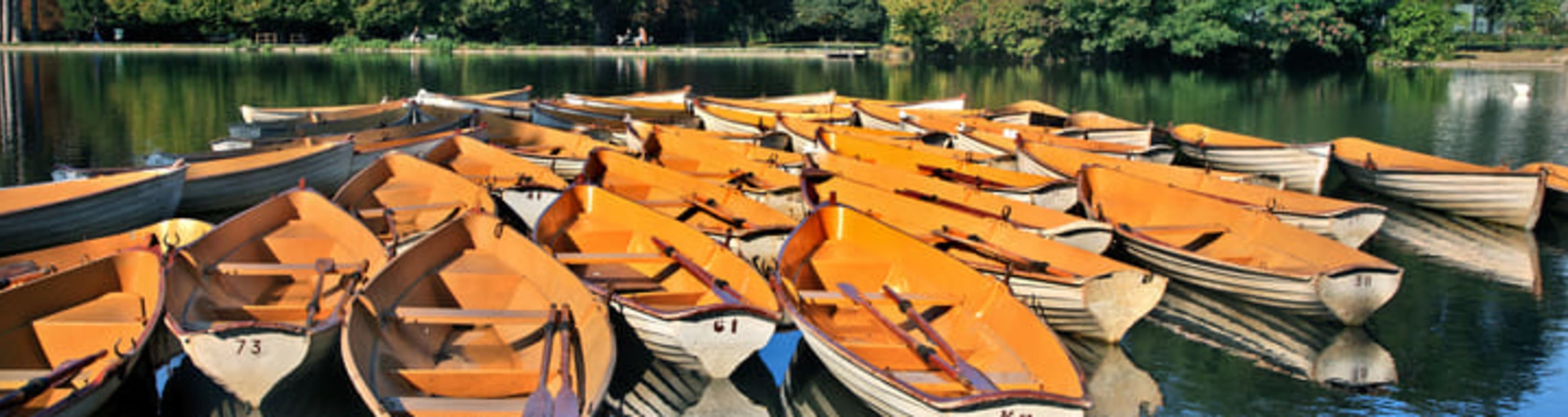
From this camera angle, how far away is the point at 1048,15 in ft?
238

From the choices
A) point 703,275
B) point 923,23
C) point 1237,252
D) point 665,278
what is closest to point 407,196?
point 665,278

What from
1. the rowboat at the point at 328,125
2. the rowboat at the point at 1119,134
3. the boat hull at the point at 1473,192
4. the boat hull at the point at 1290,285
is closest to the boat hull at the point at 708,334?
the boat hull at the point at 1290,285

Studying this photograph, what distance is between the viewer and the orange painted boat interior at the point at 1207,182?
52.6 feet

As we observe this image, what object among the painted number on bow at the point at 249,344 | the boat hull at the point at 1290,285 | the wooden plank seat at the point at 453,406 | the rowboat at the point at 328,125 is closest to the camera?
the wooden plank seat at the point at 453,406

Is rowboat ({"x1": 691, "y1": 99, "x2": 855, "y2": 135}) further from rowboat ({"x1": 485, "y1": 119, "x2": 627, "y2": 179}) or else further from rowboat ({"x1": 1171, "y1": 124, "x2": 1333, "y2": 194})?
rowboat ({"x1": 1171, "y1": 124, "x2": 1333, "y2": 194})

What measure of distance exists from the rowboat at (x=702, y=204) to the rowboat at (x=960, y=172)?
2857 mm

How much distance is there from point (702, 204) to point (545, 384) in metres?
6.70

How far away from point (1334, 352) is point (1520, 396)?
5.58 ft

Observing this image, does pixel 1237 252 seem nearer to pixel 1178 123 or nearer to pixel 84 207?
pixel 84 207

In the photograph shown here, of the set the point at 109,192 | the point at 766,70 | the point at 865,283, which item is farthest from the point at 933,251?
the point at 766,70

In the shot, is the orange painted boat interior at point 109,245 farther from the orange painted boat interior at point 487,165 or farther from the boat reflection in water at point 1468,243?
the boat reflection in water at point 1468,243

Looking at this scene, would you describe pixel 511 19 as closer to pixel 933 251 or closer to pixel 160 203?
pixel 160 203

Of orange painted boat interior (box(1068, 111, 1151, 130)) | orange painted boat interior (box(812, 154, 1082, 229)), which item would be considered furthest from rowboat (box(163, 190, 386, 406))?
Answer: orange painted boat interior (box(1068, 111, 1151, 130))

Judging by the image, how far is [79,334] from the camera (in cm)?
1008
